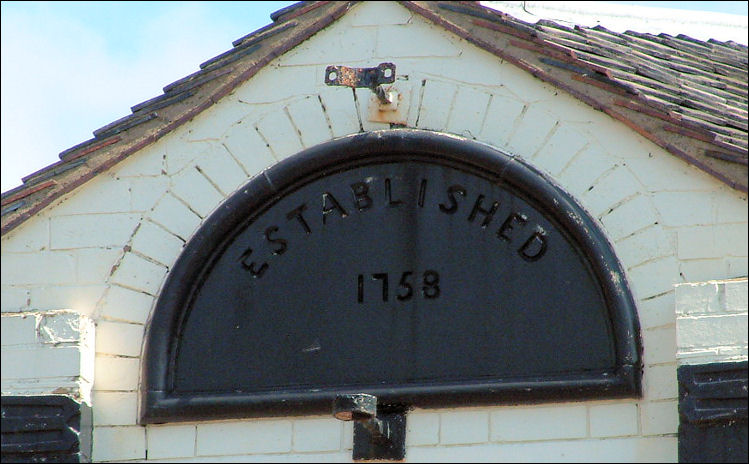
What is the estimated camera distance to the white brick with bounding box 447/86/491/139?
9312 mm

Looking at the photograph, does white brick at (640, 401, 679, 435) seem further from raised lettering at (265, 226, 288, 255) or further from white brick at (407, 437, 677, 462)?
raised lettering at (265, 226, 288, 255)

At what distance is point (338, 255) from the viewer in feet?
30.3

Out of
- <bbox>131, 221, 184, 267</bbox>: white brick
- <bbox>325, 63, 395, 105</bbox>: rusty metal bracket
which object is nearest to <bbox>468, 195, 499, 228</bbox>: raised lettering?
<bbox>325, 63, 395, 105</bbox>: rusty metal bracket

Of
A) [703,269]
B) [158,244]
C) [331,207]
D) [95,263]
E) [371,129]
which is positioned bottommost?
[703,269]

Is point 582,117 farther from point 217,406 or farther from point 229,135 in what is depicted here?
point 217,406

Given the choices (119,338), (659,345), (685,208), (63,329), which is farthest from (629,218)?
(63,329)

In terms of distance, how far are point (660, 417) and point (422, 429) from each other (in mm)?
1406

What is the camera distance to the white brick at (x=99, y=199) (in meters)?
9.52

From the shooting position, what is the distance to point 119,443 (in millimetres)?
9000

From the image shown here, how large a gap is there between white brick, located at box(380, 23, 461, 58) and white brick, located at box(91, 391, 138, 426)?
9.05ft

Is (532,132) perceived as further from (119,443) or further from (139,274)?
(119,443)

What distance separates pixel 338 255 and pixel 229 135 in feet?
3.68

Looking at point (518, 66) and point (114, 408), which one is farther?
point (518, 66)

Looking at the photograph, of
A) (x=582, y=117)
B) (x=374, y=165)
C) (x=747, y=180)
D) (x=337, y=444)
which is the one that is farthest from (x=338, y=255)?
(x=747, y=180)
